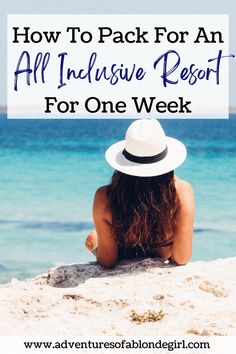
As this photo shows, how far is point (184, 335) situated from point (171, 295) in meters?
0.48

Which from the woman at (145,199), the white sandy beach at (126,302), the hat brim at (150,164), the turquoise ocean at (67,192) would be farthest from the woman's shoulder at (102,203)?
the turquoise ocean at (67,192)

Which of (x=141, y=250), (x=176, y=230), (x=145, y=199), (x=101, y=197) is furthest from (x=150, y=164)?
(x=141, y=250)

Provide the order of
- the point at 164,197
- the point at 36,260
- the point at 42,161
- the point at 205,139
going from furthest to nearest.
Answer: the point at 205,139, the point at 42,161, the point at 36,260, the point at 164,197

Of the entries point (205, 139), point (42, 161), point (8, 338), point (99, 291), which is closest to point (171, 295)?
point (99, 291)

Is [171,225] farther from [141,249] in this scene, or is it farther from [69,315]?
[69,315]

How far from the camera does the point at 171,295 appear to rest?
11.8 ft

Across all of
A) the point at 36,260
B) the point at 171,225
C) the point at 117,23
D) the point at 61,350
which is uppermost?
the point at 117,23

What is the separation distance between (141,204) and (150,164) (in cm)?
24

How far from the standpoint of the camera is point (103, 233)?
410cm

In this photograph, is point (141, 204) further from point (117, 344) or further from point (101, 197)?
point (117, 344)

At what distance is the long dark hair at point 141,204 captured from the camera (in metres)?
3.92

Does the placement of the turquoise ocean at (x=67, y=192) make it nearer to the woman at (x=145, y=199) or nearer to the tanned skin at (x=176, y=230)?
the tanned skin at (x=176, y=230)

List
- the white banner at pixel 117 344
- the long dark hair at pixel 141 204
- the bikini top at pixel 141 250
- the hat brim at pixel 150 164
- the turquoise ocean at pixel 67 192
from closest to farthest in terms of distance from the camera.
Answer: the white banner at pixel 117 344 → the hat brim at pixel 150 164 → the long dark hair at pixel 141 204 → the bikini top at pixel 141 250 → the turquoise ocean at pixel 67 192

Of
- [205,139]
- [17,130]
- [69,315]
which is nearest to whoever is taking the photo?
[69,315]
